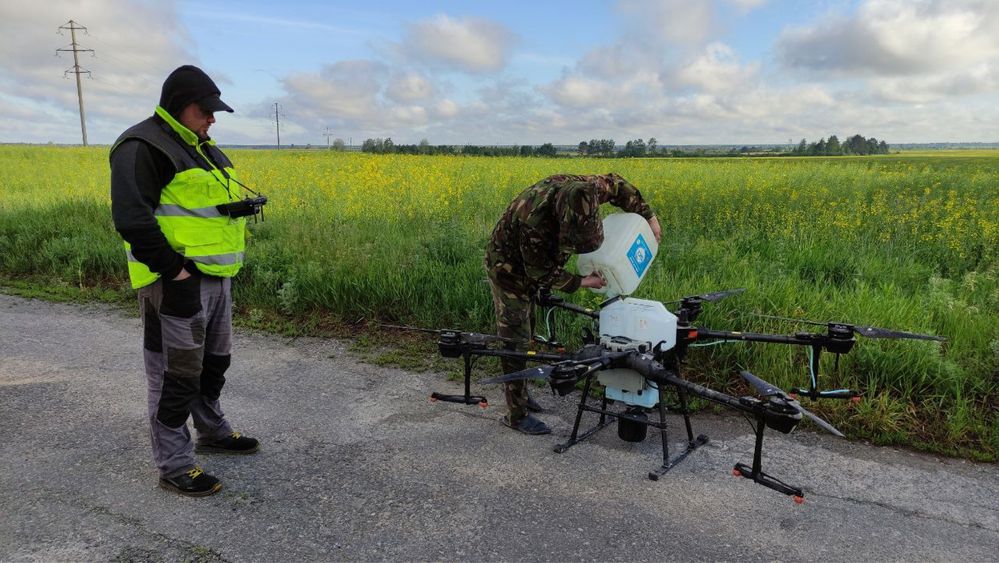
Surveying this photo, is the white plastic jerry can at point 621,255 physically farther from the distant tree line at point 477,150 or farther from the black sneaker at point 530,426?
the distant tree line at point 477,150

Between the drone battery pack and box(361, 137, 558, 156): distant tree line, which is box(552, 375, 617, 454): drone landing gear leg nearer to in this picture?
the drone battery pack

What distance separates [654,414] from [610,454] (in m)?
0.74

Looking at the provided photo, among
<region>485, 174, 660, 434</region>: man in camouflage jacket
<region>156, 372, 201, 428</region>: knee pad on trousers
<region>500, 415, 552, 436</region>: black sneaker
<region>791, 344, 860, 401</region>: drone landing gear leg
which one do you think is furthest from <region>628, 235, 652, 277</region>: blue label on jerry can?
<region>156, 372, 201, 428</region>: knee pad on trousers

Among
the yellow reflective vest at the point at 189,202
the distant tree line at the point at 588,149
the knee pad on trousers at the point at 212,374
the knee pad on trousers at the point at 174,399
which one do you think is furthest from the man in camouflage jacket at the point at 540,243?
the distant tree line at the point at 588,149

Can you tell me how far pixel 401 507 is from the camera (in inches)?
117

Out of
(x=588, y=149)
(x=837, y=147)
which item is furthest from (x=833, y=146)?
(x=588, y=149)

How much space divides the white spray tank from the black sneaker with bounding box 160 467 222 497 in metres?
2.09

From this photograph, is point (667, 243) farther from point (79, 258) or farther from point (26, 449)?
point (79, 258)

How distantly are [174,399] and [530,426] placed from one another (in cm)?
199

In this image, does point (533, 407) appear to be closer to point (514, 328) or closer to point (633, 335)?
point (514, 328)

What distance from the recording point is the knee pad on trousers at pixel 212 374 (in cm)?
343

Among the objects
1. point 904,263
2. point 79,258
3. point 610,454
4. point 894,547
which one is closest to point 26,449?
point 610,454

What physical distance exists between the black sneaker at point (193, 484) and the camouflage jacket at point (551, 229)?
1.89 metres

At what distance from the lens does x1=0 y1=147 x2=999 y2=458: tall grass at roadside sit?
408 centimetres
